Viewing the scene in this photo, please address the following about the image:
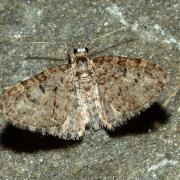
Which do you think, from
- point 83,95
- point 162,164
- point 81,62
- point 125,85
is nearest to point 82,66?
point 81,62

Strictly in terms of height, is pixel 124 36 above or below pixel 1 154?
above

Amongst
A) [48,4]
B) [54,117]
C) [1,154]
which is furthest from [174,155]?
[48,4]

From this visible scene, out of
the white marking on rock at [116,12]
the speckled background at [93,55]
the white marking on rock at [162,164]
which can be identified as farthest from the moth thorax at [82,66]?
→ the white marking on rock at [162,164]

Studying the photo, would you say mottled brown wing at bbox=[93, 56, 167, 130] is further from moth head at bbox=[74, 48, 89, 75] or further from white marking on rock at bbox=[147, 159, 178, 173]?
white marking on rock at bbox=[147, 159, 178, 173]

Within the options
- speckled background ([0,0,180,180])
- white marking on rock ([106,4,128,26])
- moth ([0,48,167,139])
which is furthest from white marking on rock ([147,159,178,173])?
white marking on rock ([106,4,128,26])

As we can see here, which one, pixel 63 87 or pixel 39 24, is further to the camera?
pixel 39 24

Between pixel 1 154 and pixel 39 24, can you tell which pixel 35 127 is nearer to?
pixel 1 154

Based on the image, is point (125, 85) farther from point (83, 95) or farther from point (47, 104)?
point (47, 104)

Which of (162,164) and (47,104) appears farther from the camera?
(162,164)
